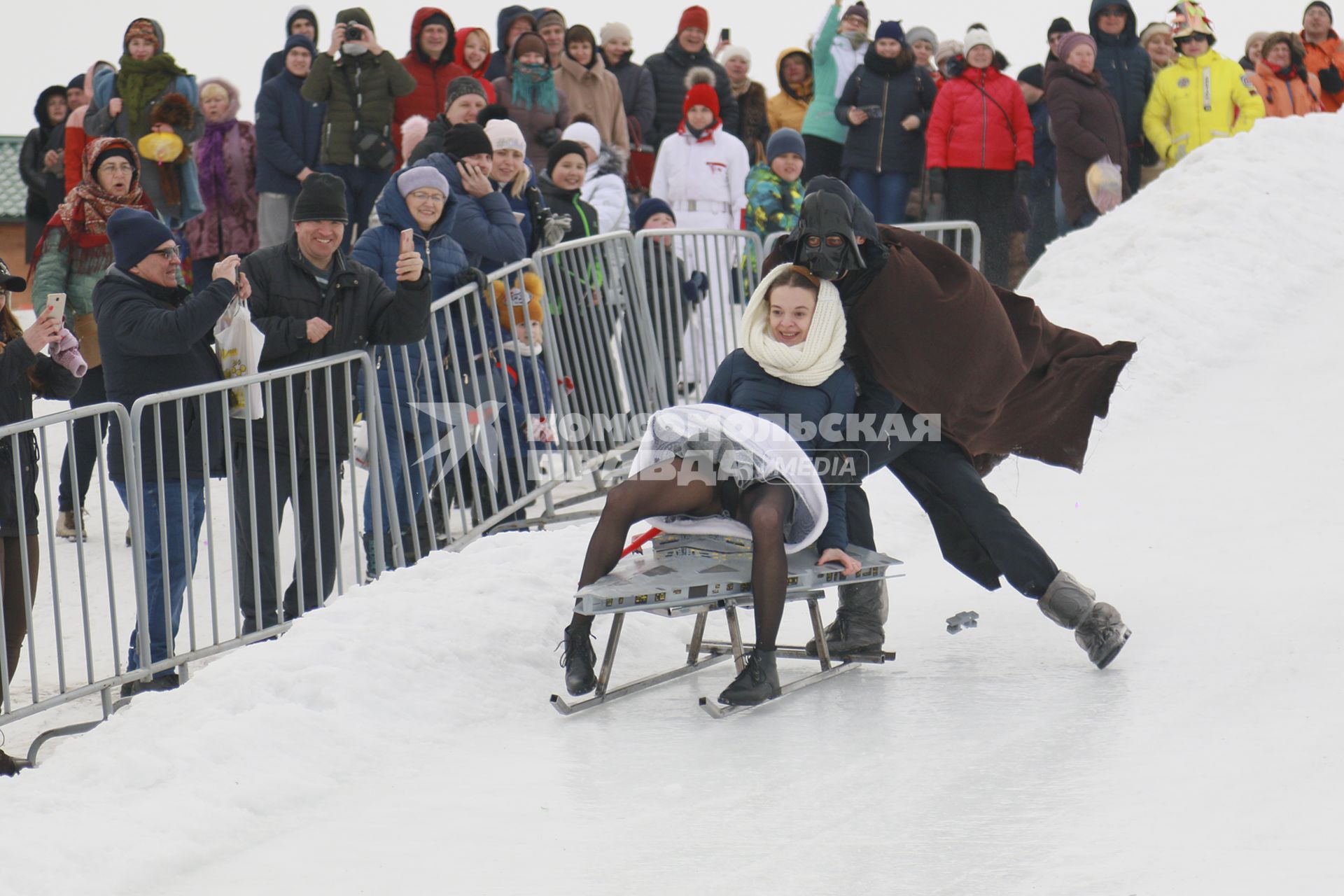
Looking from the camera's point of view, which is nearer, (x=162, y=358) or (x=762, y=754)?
(x=762, y=754)

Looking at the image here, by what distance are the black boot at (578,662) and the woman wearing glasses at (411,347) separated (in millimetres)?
1733

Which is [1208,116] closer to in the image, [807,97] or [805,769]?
[807,97]

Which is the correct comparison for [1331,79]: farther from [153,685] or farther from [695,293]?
[153,685]

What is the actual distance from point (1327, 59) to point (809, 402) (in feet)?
37.3

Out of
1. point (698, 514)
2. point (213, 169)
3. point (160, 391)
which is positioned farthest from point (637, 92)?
point (698, 514)

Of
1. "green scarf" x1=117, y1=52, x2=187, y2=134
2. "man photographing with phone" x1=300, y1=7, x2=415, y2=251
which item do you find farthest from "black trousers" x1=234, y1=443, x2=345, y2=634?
"green scarf" x1=117, y1=52, x2=187, y2=134

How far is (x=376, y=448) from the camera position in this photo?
6.95 metres

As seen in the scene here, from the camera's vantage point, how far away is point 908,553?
7.88 metres

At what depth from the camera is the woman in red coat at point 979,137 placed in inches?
467

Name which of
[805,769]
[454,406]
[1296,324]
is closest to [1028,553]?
[805,769]

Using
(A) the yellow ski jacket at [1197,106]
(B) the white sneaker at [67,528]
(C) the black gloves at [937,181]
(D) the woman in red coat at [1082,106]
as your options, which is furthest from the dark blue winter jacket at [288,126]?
(A) the yellow ski jacket at [1197,106]

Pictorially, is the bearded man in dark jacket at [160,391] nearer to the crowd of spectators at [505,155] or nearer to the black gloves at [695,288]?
the crowd of spectators at [505,155]

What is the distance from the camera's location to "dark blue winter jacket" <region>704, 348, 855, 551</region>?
5746 millimetres

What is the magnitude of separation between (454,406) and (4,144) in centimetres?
1259
